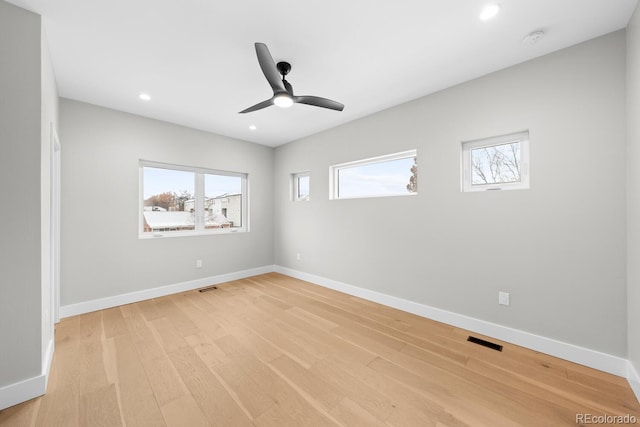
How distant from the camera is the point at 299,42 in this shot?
1.96 meters

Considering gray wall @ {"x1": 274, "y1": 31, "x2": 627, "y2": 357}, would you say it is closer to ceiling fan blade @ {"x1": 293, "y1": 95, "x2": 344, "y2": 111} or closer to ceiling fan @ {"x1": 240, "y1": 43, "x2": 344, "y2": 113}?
ceiling fan blade @ {"x1": 293, "y1": 95, "x2": 344, "y2": 111}

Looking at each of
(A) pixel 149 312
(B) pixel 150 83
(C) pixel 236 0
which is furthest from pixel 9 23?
(A) pixel 149 312

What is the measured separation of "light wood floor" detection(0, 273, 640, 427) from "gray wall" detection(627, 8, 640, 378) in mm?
449

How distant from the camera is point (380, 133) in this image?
10.8 ft

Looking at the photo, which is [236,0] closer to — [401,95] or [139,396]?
[401,95]

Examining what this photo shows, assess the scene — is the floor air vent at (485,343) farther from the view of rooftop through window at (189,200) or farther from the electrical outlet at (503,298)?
the view of rooftop through window at (189,200)

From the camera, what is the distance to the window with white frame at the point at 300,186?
4.57 metres

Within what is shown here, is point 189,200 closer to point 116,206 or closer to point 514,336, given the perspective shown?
point 116,206

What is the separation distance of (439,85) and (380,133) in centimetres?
88

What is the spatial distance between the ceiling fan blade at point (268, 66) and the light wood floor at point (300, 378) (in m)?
2.27

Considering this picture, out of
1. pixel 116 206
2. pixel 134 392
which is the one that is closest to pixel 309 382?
pixel 134 392

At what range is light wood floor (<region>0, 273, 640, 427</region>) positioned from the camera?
4.81ft

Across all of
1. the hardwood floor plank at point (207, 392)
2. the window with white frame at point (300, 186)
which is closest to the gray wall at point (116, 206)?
the window with white frame at point (300, 186)

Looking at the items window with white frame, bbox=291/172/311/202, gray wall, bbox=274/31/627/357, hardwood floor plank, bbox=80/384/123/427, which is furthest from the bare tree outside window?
hardwood floor plank, bbox=80/384/123/427
